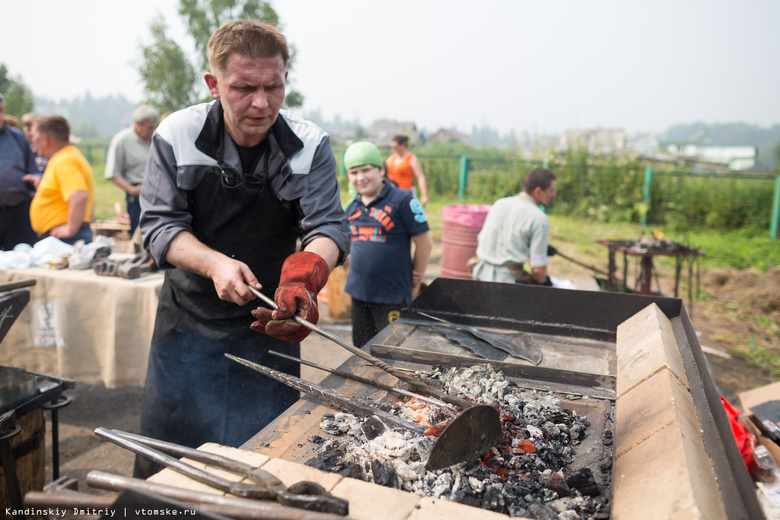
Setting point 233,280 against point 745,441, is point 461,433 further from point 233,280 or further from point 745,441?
point 745,441

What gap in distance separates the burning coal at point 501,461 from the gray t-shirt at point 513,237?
2791mm

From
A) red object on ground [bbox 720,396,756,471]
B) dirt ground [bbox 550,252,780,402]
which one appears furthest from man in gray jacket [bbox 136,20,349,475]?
dirt ground [bbox 550,252,780,402]

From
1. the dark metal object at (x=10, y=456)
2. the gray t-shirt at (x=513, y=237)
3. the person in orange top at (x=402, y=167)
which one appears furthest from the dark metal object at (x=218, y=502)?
the person in orange top at (x=402, y=167)

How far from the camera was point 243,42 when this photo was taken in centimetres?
210

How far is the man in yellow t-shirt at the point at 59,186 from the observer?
4656 millimetres

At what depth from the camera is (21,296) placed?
97.2 inches

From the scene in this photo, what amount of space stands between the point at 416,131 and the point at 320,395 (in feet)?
85.4

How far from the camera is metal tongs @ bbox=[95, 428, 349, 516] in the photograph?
1.15m

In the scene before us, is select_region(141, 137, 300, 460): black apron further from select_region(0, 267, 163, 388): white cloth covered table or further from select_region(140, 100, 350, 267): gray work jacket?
select_region(0, 267, 163, 388): white cloth covered table

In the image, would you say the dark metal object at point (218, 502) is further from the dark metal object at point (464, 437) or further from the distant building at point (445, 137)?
the distant building at point (445, 137)

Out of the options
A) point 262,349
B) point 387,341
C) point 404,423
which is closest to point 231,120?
point 262,349

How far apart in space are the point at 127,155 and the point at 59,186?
1.54m

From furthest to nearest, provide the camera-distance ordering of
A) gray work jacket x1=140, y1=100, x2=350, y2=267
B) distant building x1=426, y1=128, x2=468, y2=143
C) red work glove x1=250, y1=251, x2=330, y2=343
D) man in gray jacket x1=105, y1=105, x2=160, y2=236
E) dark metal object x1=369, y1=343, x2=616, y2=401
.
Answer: distant building x1=426, y1=128, x2=468, y2=143 < man in gray jacket x1=105, y1=105, x2=160, y2=236 < gray work jacket x1=140, y1=100, x2=350, y2=267 < dark metal object x1=369, y1=343, x2=616, y2=401 < red work glove x1=250, y1=251, x2=330, y2=343

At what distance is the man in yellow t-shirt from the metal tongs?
4016mm
